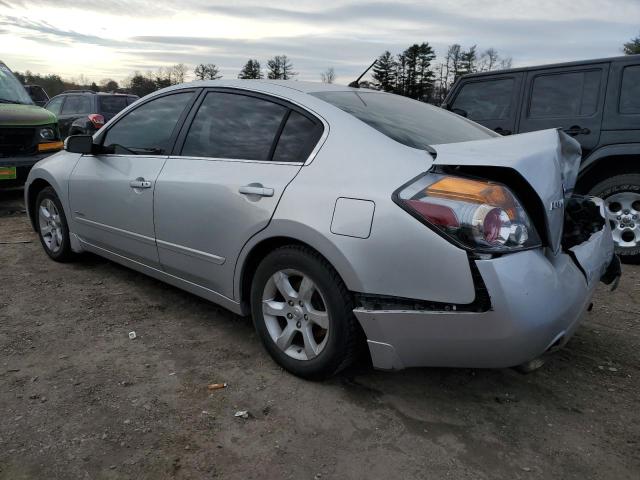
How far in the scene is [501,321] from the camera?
80.8 inches

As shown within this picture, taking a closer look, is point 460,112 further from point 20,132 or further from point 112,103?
point 112,103

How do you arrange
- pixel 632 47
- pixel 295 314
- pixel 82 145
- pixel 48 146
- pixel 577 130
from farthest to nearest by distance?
1. pixel 632 47
2. pixel 48 146
3. pixel 577 130
4. pixel 82 145
5. pixel 295 314

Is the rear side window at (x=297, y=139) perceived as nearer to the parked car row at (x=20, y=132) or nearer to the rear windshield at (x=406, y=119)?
the rear windshield at (x=406, y=119)

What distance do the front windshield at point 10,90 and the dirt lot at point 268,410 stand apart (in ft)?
17.1

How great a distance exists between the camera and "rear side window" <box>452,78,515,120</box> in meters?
5.70

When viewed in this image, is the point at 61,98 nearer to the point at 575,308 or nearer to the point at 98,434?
the point at 98,434

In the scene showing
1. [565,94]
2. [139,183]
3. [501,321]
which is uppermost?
[565,94]

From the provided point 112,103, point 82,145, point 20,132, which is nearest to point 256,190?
point 82,145

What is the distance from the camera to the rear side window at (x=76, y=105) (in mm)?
11805

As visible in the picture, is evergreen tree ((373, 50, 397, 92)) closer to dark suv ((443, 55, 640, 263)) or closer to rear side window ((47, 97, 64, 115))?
rear side window ((47, 97, 64, 115))

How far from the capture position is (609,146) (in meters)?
4.93

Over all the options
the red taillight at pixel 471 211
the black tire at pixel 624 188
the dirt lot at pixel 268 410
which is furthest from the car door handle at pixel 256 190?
the black tire at pixel 624 188

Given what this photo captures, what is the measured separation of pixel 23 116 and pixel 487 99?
586 centimetres

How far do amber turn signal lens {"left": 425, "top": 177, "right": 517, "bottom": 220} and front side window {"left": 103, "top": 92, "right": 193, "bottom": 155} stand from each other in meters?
1.95
